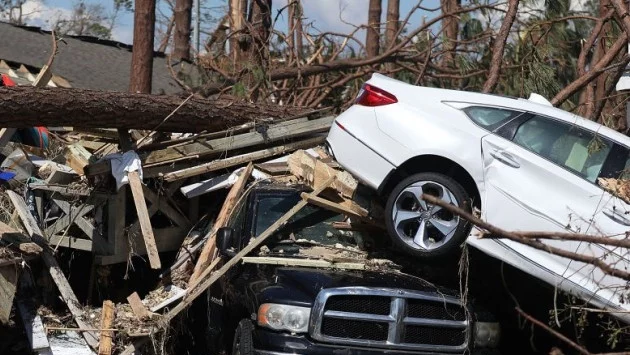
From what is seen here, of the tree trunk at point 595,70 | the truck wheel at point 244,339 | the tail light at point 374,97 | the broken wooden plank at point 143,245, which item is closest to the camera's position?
the truck wheel at point 244,339

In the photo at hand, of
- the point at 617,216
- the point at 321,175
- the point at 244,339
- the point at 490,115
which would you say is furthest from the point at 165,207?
the point at 617,216

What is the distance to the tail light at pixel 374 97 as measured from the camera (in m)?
7.43

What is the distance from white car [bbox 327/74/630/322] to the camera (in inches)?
259

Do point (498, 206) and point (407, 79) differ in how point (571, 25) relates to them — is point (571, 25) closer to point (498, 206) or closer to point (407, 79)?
point (407, 79)

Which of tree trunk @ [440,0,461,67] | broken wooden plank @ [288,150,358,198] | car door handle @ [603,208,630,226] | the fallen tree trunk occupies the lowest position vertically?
broken wooden plank @ [288,150,358,198]

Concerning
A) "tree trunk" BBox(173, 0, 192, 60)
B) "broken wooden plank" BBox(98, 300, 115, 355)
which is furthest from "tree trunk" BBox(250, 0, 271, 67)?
"tree trunk" BBox(173, 0, 192, 60)

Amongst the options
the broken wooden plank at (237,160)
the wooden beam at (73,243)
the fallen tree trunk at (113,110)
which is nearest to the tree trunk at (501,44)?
the broken wooden plank at (237,160)

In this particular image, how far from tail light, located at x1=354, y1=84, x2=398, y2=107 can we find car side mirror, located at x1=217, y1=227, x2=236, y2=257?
164cm

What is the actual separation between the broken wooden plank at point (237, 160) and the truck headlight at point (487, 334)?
143 inches

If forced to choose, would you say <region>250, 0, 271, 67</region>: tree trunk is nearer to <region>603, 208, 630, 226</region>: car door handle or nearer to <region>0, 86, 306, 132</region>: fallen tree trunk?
<region>0, 86, 306, 132</region>: fallen tree trunk

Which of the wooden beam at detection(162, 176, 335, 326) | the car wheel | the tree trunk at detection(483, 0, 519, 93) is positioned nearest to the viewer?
the car wheel

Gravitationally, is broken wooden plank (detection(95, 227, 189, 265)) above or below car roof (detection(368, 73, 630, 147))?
below

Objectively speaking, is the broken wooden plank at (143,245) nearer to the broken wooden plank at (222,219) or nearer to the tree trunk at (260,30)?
the broken wooden plank at (222,219)

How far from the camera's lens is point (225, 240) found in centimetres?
Answer: 700
